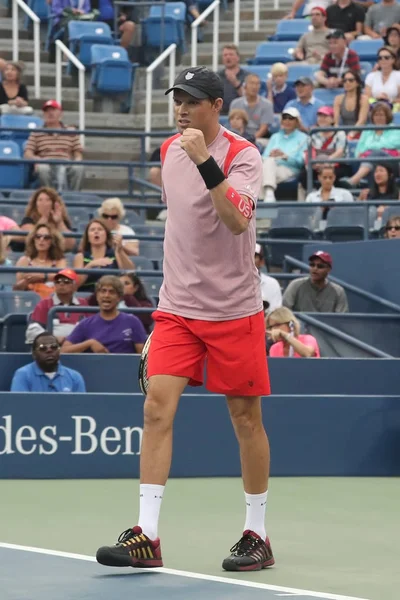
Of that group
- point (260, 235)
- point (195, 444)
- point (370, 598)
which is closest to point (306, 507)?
point (195, 444)

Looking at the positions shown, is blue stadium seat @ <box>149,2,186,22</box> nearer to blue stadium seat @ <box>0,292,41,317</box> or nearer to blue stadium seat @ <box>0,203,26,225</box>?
blue stadium seat @ <box>0,203,26,225</box>

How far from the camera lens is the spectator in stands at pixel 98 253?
1171cm

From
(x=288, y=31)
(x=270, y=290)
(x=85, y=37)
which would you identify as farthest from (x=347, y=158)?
(x=85, y=37)

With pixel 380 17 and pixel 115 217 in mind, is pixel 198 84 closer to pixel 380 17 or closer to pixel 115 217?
pixel 115 217

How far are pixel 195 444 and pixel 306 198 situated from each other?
5831 mm

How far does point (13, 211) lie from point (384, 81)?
15.5ft

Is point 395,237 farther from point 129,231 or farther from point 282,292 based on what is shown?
point 129,231

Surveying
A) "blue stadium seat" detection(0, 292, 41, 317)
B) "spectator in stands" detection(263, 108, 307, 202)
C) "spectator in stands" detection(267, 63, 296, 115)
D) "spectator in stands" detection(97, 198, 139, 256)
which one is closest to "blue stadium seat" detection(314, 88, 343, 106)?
"spectator in stands" detection(267, 63, 296, 115)

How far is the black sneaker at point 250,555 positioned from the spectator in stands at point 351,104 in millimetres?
9871

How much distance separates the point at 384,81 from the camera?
51.5ft

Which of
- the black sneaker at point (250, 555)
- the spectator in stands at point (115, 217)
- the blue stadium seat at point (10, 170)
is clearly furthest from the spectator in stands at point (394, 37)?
the black sneaker at point (250, 555)

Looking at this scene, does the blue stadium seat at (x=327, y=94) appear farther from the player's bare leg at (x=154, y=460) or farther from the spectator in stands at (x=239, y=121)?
the player's bare leg at (x=154, y=460)

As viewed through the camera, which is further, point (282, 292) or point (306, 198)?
point (306, 198)

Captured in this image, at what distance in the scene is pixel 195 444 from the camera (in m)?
8.82
